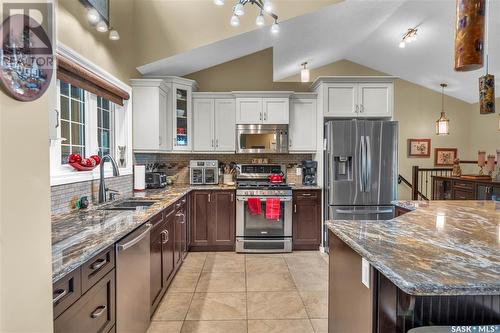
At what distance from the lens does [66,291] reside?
1.13 meters

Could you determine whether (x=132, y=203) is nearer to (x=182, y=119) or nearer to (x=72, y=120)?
(x=72, y=120)

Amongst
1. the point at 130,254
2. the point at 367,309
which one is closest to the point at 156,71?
the point at 130,254

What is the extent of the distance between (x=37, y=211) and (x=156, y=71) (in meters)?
3.55

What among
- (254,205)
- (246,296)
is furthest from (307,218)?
(246,296)

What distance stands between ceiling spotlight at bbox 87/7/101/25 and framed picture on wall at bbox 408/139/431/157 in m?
6.60

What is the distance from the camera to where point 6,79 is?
0.74 m

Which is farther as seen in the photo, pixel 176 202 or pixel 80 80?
pixel 176 202

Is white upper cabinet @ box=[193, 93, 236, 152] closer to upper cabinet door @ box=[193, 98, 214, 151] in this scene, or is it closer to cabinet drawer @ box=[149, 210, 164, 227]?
upper cabinet door @ box=[193, 98, 214, 151]

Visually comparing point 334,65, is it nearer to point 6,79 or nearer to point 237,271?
point 237,271

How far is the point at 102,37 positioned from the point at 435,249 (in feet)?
10.9

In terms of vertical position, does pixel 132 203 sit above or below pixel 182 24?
below

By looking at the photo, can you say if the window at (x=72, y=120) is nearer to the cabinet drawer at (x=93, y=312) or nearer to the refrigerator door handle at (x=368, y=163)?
the cabinet drawer at (x=93, y=312)

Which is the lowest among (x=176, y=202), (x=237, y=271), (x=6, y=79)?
(x=237, y=271)

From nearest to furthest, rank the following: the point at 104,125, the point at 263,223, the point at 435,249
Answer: the point at 435,249
the point at 104,125
the point at 263,223
